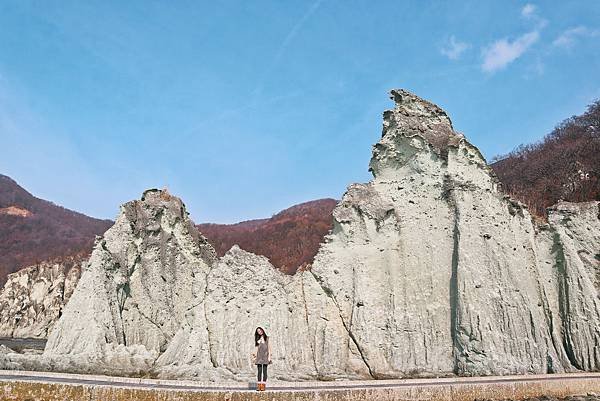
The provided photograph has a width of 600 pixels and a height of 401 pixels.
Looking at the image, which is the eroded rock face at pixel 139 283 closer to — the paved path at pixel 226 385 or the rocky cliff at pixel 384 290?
the rocky cliff at pixel 384 290

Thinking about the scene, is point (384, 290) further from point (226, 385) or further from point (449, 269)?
point (226, 385)

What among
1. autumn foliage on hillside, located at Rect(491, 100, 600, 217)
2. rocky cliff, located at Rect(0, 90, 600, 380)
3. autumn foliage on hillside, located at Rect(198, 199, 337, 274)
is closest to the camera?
rocky cliff, located at Rect(0, 90, 600, 380)

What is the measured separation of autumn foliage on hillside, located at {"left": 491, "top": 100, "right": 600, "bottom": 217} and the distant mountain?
7302cm

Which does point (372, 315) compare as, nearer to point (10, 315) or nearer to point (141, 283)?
point (141, 283)

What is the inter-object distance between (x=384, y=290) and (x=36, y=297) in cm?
7474

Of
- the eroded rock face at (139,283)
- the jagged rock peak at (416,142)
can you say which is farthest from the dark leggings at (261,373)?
the jagged rock peak at (416,142)

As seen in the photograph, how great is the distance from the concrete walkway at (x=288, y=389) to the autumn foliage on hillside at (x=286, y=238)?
49482 millimetres

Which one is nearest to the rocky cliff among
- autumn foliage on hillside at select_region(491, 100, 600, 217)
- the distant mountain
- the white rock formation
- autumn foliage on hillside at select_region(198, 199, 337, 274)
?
autumn foliage on hillside at select_region(491, 100, 600, 217)

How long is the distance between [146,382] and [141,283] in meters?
9.13

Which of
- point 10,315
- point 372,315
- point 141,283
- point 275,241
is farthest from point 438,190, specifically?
point 10,315

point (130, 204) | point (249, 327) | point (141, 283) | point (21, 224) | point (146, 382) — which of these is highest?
point (21, 224)

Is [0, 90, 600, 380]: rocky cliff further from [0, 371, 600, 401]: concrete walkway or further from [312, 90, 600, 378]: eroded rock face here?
[0, 371, 600, 401]: concrete walkway

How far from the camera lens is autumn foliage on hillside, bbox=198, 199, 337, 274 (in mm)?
73875

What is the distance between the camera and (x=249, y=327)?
19672 mm
